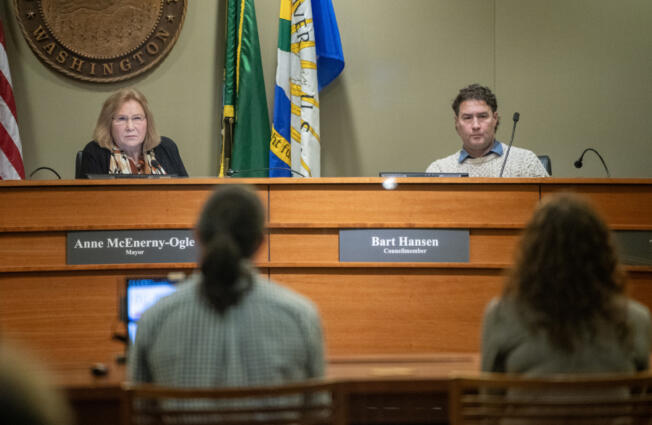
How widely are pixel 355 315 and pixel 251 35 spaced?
2.73 metres

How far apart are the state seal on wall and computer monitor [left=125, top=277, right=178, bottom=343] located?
11.4 ft

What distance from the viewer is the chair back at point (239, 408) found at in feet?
4.53

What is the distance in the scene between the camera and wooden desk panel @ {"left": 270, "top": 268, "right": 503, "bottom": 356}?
332 cm

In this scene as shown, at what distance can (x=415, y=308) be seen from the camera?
11.0ft

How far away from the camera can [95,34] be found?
17.9 feet

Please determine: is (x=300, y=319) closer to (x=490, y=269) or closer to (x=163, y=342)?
(x=163, y=342)

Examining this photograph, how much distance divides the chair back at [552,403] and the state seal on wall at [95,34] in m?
4.61

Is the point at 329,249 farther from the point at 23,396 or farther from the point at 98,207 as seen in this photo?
the point at 23,396

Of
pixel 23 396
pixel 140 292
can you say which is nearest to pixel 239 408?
pixel 23 396

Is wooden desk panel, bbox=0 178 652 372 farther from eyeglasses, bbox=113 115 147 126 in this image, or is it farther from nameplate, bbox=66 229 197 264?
eyeglasses, bbox=113 115 147 126

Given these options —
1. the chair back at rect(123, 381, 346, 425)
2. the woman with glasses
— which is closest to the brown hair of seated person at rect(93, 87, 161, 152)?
the woman with glasses

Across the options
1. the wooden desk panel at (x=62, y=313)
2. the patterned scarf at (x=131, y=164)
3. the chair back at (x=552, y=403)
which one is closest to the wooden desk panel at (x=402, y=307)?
the wooden desk panel at (x=62, y=313)

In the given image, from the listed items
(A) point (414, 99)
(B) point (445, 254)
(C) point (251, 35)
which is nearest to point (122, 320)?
(B) point (445, 254)

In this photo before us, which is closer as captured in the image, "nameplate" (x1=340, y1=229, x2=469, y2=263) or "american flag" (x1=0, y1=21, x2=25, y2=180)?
"nameplate" (x1=340, y1=229, x2=469, y2=263)
